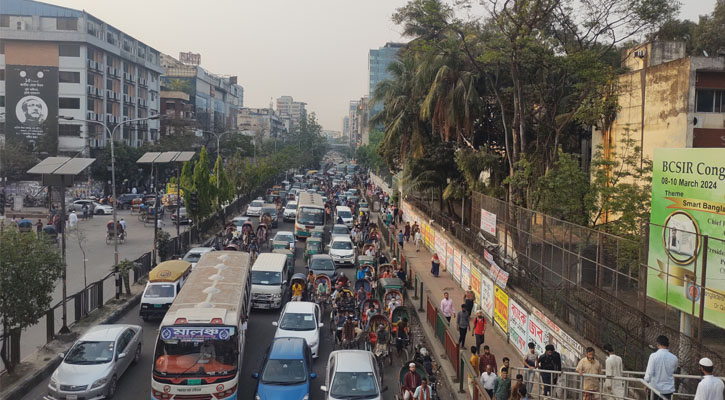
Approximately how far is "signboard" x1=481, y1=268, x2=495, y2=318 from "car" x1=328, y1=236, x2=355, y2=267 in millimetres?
10989

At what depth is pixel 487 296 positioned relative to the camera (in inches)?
798

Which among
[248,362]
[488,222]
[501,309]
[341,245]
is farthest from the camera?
[341,245]

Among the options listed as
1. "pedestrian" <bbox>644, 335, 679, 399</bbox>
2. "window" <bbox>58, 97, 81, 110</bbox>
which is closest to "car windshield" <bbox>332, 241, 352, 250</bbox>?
"pedestrian" <bbox>644, 335, 679, 399</bbox>

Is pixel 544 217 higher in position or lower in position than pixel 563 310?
higher

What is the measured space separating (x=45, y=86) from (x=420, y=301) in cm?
5394

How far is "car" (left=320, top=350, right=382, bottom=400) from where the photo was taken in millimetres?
12477

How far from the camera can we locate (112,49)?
7006cm

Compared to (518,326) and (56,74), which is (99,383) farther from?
(56,74)

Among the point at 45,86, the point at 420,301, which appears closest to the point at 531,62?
the point at 420,301

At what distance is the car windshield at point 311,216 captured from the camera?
127ft

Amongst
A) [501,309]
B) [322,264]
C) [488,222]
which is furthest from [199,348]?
[322,264]

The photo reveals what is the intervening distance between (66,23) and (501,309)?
205 feet

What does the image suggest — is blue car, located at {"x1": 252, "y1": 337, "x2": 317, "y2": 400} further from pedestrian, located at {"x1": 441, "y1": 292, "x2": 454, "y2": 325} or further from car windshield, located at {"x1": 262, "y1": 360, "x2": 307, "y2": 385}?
pedestrian, located at {"x1": 441, "y1": 292, "x2": 454, "y2": 325}

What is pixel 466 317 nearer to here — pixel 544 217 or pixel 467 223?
pixel 544 217
